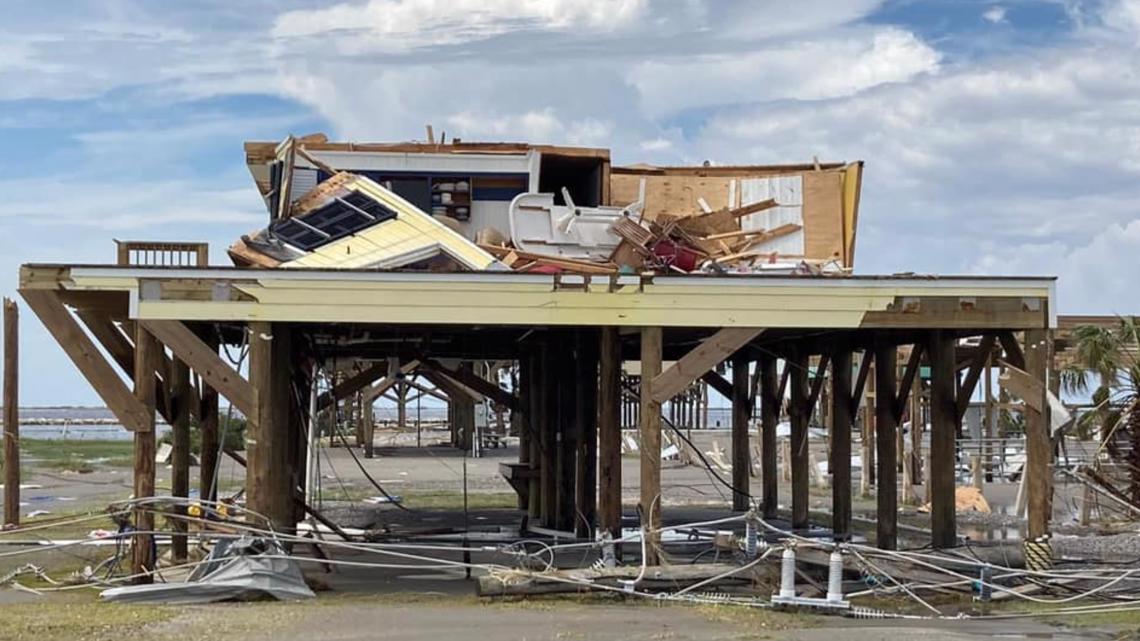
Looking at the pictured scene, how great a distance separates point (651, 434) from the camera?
17.2 meters

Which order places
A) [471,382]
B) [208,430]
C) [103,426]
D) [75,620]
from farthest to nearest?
[103,426], [471,382], [208,430], [75,620]

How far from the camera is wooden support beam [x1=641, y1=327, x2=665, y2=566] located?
16906 millimetres

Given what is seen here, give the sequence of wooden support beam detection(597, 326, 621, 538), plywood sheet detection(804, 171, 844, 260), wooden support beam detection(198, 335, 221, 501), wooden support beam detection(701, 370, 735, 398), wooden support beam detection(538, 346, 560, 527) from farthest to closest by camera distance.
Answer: wooden support beam detection(701, 370, 735, 398)
wooden support beam detection(538, 346, 560, 527)
plywood sheet detection(804, 171, 844, 260)
wooden support beam detection(198, 335, 221, 501)
wooden support beam detection(597, 326, 621, 538)

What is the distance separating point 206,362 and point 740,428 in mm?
15212

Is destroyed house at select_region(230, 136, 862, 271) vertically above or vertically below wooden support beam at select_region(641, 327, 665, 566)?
above

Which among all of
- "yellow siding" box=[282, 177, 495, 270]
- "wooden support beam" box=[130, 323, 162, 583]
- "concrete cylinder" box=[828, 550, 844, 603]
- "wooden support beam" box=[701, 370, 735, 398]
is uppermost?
"yellow siding" box=[282, 177, 495, 270]

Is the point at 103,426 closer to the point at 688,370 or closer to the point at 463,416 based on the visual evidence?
the point at 463,416

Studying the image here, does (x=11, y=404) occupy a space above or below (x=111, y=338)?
below

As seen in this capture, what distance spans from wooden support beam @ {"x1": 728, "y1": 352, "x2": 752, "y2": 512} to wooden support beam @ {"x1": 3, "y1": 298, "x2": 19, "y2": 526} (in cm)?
1286

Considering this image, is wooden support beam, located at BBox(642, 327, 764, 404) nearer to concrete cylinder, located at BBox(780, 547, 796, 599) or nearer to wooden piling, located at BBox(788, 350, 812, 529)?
concrete cylinder, located at BBox(780, 547, 796, 599)

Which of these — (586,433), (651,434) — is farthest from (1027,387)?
(586,433)

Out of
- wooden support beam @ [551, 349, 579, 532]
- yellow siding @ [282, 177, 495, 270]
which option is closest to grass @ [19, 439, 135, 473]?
wooden support beam @ [551, 349, 579, 532]

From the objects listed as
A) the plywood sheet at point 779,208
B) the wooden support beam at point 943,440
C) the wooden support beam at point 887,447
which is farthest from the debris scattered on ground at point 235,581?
the wooden support beam at point 887,447

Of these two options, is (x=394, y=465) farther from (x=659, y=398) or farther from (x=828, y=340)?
(x=659, y=398)
